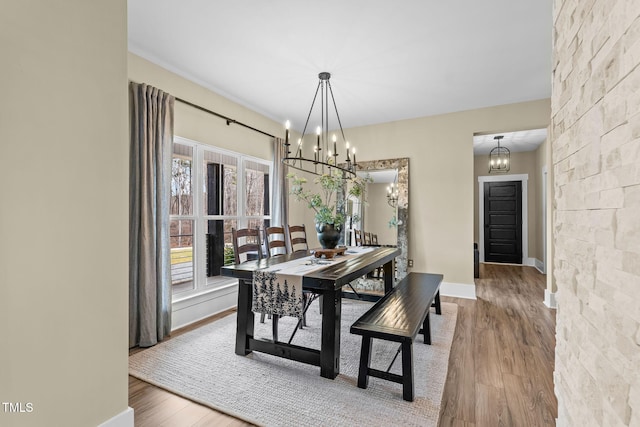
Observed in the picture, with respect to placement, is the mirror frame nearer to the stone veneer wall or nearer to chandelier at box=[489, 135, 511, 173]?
chandelier at box=[489, 135, 511, 173]

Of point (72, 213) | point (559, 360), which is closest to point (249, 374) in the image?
point (72, 213)

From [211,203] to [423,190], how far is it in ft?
10.1

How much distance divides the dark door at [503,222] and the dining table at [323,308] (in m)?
5.72

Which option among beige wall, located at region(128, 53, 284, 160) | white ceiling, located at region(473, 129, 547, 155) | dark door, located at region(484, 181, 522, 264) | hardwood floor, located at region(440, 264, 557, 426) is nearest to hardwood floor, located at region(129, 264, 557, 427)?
hardwood floor, located at region(440, 264, 557, 426)

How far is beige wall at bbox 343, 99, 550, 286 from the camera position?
4.21 meters

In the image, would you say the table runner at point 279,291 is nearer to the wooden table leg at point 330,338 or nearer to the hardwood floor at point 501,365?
the wooden table leg at point 330,338

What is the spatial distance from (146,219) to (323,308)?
1797mm

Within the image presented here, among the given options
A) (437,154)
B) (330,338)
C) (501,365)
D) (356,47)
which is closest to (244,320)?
(330,338)

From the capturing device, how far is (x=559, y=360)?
108 cm

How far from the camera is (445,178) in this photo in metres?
4.43

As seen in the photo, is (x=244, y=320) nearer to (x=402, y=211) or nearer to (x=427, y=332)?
(x=427, y=332)

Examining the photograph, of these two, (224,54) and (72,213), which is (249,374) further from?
(224,54)

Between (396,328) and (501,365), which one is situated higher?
(396,328)

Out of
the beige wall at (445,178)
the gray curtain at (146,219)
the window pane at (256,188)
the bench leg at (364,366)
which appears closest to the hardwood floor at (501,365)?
the bench leg at (364,366)
